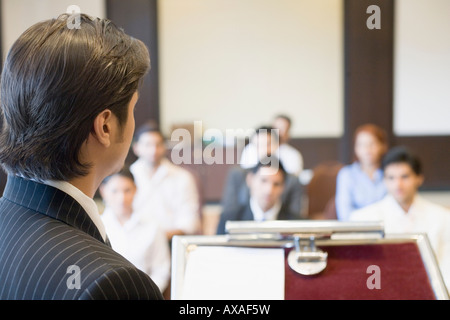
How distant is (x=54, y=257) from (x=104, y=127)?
17 cm

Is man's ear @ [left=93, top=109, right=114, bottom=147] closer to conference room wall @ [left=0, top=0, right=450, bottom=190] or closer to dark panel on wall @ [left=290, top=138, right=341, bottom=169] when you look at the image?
conference room wall @ [left=0, top=0, right=450, bottom=190]

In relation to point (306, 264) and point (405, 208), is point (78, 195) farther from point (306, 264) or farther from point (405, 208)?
point (405, 208)

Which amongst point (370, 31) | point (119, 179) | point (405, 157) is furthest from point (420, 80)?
point (119, 179)

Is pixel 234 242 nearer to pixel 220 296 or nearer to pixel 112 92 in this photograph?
pixel 220 296

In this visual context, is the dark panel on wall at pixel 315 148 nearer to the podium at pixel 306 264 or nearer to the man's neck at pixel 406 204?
the man's neck at pixel 406 204

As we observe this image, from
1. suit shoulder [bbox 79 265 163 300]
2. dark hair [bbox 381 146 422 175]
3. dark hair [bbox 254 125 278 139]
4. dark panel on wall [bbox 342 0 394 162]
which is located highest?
dark panel on wall [bbox 342 0 394 162]

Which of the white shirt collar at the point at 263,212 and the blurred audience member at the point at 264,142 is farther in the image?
the blurred audience member at the point at 264,142

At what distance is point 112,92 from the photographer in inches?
24.9

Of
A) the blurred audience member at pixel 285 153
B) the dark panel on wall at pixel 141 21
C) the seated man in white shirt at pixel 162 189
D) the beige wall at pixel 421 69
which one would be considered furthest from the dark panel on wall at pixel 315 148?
the seated man in white shirt at pixel 162 189

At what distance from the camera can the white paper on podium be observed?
767mm

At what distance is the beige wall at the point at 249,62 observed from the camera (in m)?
5.11

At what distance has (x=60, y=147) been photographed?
2.07 ft

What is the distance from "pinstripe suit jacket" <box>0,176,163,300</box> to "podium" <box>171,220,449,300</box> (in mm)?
218

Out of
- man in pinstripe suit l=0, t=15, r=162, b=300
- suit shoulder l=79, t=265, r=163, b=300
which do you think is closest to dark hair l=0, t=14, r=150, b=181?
man in pinstripe suit l=0, t=15, r=162, b=300
